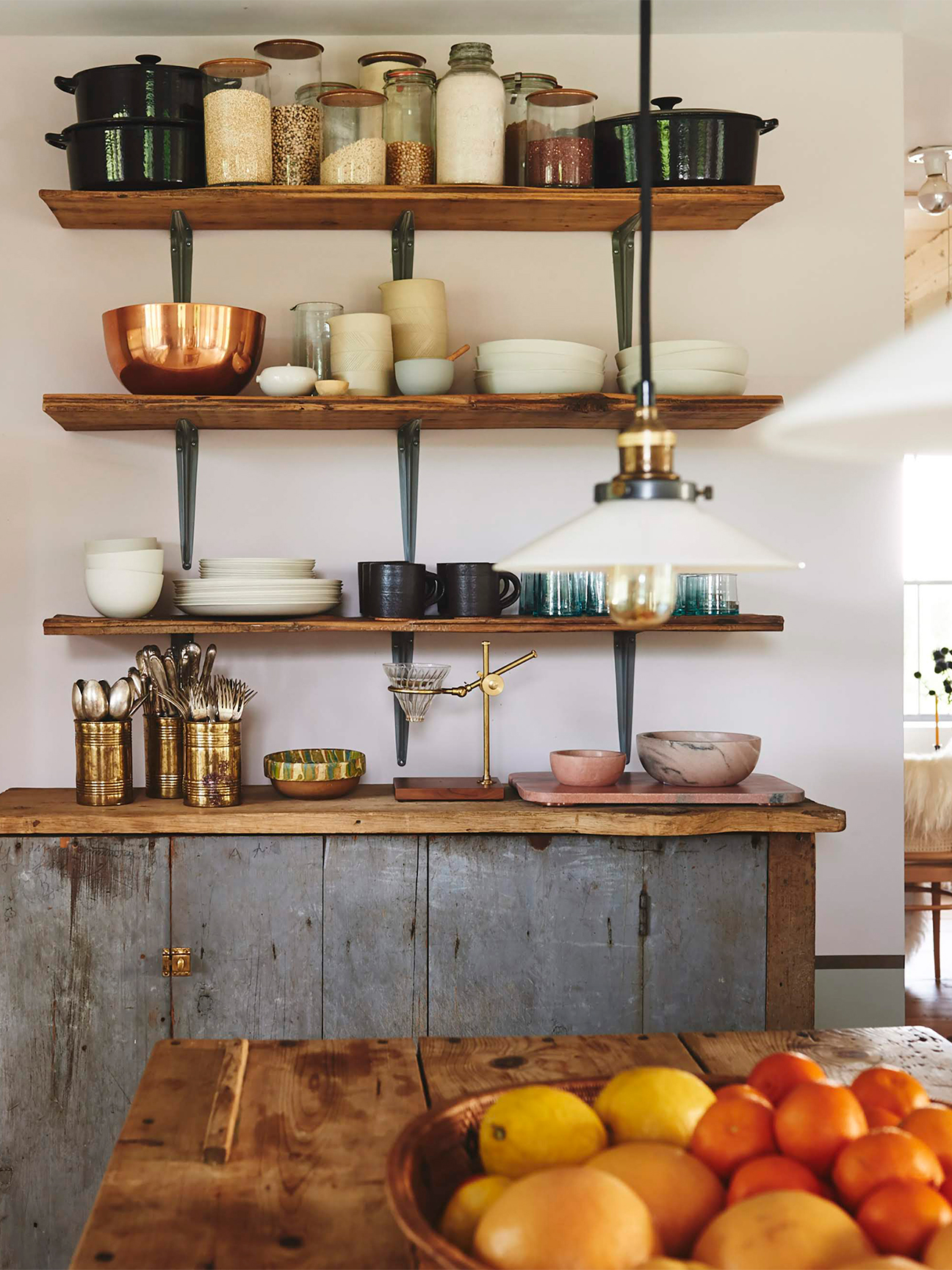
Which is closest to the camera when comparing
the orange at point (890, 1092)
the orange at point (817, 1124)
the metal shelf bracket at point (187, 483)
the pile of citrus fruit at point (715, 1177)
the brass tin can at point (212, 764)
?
the pile of citrus fruit at point (715, 1177)

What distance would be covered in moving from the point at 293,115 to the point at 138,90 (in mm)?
333

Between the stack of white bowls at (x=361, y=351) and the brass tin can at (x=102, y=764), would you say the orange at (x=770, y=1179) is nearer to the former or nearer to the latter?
the brass tin can at (x=102, y=764)

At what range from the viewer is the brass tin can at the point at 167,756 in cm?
258

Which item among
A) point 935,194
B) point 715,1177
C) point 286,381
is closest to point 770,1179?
point 715,1177

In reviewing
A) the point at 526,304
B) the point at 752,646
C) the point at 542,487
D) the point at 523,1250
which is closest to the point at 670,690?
the point at 752,646

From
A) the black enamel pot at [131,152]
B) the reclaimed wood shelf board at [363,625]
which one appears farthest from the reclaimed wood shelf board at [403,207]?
the reclaimed wood shelf board at [363,625]

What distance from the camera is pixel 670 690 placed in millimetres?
2865

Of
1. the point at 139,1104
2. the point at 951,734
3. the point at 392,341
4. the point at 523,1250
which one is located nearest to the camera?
the point at 523,1250

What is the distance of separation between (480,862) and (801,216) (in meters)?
1.75

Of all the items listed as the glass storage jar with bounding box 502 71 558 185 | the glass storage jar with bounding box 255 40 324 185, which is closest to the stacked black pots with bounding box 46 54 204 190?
the glass storage jar with bounding box 255 40 324 185

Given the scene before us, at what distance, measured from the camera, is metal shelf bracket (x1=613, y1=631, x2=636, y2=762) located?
282 cm

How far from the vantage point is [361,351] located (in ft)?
8.44

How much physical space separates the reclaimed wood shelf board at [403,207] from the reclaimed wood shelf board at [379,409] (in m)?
0.43

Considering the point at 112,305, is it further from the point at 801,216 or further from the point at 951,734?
the point at 951,734
